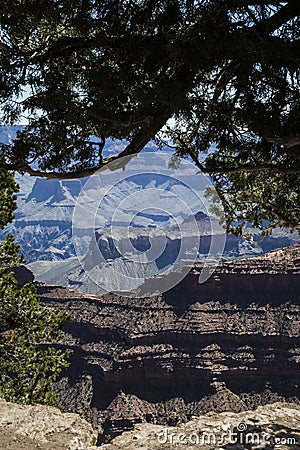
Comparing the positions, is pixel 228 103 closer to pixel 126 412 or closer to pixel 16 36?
pixel 16 36

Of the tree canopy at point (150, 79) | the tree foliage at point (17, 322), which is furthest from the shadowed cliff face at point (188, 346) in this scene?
the tree canopy at point (150, 79)

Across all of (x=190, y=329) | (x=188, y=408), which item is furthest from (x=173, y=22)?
(x=190, y=329)

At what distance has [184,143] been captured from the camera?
18.4ft

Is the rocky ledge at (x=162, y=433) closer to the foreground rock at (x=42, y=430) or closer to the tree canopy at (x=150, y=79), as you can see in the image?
the foreground rock at (x=42, y=430)

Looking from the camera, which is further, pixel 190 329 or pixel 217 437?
pixel 190 329

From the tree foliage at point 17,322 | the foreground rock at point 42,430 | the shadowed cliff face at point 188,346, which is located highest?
the shadowed cliff face at point 188,346

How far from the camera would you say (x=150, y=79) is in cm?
471

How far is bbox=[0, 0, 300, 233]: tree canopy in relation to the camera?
409 centimetres

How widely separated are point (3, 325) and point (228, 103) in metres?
6.66

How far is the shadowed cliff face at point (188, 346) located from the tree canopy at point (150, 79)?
3832 cm

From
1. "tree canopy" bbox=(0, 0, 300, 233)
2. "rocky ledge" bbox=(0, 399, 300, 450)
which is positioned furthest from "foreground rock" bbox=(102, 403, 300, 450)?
"tree canopy" bbox=(0, 0, 300, 233)

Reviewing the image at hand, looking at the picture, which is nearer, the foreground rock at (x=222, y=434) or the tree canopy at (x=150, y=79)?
the tree canopy at (x=150, y=79)

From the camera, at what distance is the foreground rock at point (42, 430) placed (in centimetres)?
474

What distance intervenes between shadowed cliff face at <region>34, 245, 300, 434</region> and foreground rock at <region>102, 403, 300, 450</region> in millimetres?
37238
